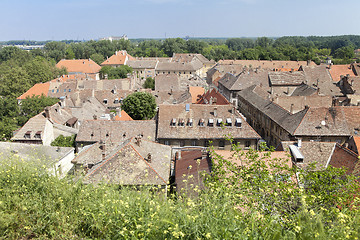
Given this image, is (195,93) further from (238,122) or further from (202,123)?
(238,122)

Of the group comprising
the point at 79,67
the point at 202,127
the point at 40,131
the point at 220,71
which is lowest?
the point at 40,131

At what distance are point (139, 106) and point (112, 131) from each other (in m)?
10.3

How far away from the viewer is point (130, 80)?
61.9 meters

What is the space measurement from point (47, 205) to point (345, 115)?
3574 cm

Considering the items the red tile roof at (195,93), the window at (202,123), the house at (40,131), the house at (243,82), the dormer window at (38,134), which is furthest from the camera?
the house at (243,82)

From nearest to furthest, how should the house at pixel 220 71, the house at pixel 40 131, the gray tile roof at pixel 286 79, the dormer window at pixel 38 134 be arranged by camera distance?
1. the dormer window at pixel 38 134
2. the house at pixel 40 131
3. the gray tile roof at pixel 286 79
4. the house at pixel 220 71

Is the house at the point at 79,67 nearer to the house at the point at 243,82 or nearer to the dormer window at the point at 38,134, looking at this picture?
the house at the point at 243,82

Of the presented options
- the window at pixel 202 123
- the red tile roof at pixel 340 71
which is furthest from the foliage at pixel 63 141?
the red tile roof at pixel 340 71

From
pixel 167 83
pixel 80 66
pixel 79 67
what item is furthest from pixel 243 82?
pixel 80 66

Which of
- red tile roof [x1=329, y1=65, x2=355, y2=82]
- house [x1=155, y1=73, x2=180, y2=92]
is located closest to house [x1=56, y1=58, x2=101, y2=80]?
house [x1=155, y1=73, x2=180, y2=92]

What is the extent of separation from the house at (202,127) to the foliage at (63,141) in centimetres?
1137

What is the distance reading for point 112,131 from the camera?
34000 millimetres

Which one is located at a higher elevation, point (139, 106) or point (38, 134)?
point (139, 106)

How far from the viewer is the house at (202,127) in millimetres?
33438
